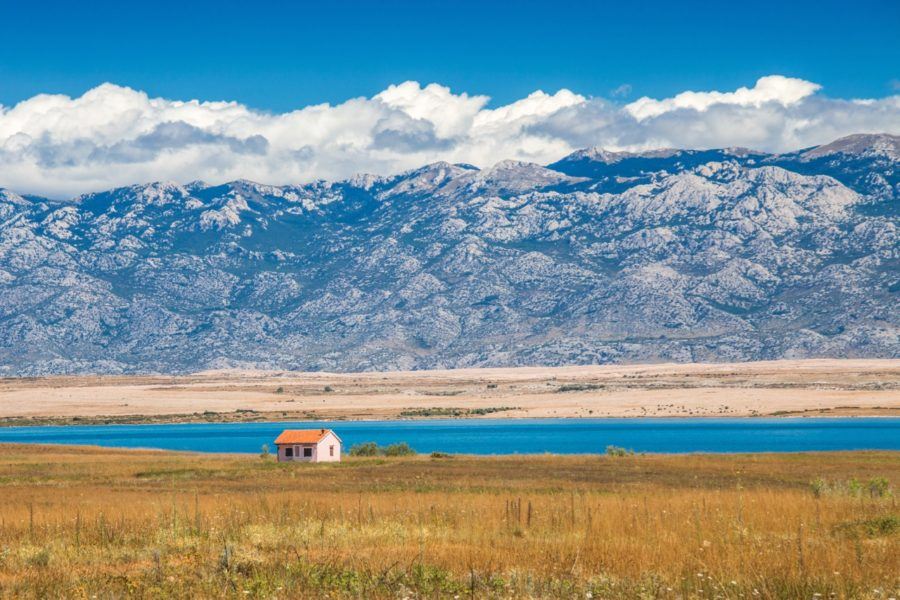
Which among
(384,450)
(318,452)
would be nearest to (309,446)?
(318,452)

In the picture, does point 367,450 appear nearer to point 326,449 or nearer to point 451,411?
point 326,449

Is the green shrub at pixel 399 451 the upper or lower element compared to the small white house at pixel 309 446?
lower

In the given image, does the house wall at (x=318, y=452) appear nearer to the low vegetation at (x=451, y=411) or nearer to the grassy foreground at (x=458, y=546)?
the grassy foreground at (x=458, y=546)

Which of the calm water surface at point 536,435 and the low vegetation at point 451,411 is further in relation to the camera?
the low vegetation at point 451,411

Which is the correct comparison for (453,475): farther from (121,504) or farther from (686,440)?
(686,440)

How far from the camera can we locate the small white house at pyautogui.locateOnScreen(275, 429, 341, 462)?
235 ft

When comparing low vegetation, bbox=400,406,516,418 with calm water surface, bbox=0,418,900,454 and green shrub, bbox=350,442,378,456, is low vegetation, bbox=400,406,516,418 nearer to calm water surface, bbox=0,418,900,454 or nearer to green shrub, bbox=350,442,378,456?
calm water surface, bbox=0,418,900,454

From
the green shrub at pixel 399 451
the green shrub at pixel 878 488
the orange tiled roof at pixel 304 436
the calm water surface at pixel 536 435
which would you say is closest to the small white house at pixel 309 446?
the orange tiled roof at pixel 304 436

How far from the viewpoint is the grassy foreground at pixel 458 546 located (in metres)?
14.8

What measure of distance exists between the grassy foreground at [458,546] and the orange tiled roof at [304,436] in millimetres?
29648

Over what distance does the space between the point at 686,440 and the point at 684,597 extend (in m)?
Result: 93.0

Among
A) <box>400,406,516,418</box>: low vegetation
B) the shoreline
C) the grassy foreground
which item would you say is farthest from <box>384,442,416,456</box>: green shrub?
<box>400,406,516,418</box>: low vegetation

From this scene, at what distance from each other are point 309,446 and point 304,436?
2.84 ft

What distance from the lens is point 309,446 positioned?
72000 mm
